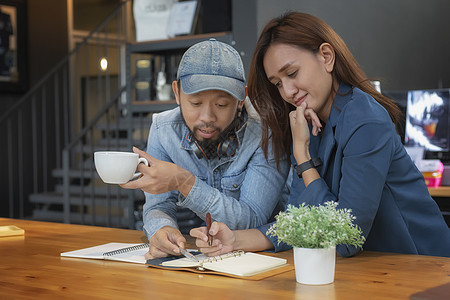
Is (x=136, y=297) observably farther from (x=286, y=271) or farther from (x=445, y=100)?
(x=445, y=100)

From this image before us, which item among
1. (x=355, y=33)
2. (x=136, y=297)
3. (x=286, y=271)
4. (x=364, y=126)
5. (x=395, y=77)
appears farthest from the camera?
(x=395, y=77)

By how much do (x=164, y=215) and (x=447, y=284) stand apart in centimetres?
88

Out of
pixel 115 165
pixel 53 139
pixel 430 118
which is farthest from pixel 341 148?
pixel 53 139

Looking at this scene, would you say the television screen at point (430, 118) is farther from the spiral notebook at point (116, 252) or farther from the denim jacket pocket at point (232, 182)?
the spiral notebook at point (116, 252)

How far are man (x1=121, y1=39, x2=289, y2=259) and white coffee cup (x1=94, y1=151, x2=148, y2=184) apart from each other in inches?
4.8

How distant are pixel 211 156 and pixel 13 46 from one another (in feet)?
19.1

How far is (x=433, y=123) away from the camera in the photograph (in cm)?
361

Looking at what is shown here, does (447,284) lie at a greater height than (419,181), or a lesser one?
lesser

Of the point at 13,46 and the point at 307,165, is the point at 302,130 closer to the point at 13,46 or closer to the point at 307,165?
the point at 307,165

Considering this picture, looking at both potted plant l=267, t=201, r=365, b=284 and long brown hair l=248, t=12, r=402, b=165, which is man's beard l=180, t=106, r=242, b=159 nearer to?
long brown hair l=248, t=12, r=402, b=165

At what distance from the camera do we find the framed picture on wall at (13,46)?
695cm

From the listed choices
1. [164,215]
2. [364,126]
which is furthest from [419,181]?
[164,215]

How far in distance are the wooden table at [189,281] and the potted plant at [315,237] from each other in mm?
27

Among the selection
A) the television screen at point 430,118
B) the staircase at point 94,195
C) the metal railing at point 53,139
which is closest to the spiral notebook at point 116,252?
the television screen at point 430,118
